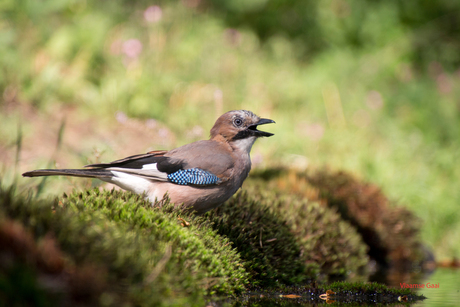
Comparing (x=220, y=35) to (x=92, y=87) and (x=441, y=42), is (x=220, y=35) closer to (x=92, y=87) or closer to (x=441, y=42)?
(x=92, y=87)

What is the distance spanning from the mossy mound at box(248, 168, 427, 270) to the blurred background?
3.12 feet

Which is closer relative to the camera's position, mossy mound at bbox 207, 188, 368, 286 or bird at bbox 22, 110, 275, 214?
bird at bbox 22, 110, 275, 214

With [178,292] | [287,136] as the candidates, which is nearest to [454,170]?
[287,136]

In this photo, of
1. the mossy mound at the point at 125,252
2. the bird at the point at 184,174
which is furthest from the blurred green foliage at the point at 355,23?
the mossy mound at the point at 125,252

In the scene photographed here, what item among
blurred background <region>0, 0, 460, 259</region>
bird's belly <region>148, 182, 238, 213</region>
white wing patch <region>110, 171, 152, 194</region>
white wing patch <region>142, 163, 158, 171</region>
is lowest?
bird's belly <region>148, 182, 238, 213</region>

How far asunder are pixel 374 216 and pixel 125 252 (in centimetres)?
484

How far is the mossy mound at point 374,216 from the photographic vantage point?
6.69 m

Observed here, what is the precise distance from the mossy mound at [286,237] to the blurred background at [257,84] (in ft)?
5.55

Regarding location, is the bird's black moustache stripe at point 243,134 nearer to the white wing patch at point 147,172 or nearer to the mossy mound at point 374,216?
the white wing patch at point 147,172

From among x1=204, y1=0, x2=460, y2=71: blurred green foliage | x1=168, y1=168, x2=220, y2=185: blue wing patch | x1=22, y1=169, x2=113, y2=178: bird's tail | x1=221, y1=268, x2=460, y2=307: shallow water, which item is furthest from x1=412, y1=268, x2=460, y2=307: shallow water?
x1=204, y1=0, x2=460, y2=71: blurred green foliage

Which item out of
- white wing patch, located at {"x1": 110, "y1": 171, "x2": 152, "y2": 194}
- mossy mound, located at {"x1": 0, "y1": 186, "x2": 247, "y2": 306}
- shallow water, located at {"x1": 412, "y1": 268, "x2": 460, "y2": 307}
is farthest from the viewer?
white wing patch, located at {"x1": 110, "y1": 171, "x2": 152, "y2": 194}

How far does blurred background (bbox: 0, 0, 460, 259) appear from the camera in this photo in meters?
8.37

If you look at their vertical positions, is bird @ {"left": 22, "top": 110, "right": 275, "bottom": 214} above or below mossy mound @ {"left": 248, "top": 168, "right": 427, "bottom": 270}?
above

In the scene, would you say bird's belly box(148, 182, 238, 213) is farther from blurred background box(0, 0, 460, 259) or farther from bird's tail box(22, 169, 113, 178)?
blurred background box(0, 0, 460, 259)
